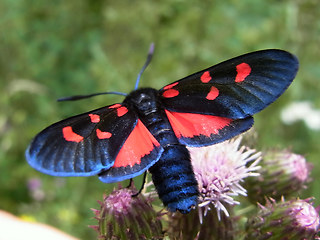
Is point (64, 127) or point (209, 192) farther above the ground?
point (64, 127)

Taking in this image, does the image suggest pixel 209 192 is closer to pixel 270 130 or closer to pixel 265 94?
pixel 265 94

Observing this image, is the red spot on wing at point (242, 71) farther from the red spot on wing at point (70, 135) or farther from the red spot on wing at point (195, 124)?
the red spot on wing at point (70, 135)

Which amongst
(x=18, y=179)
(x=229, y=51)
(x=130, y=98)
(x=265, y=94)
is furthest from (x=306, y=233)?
(x=18, y=179)

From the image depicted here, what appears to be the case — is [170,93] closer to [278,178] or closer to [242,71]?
[242,71]

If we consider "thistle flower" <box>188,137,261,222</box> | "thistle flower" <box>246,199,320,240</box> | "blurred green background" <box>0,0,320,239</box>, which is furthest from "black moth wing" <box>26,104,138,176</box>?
"blurred green background" <box>0,0,320,239</box>

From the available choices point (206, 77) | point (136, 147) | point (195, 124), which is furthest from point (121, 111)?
point (206, 77)

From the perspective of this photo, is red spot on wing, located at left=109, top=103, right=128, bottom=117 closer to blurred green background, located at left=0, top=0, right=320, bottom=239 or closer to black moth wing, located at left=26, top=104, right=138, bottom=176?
black moth wing, located at left=26, top=104, right=138, bottom=176

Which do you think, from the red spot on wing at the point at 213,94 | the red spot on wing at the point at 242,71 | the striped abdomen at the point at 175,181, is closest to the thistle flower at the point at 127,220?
the striped abdomen at the point at 175,181
